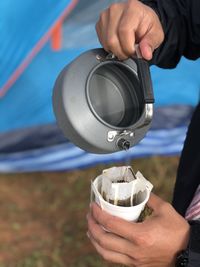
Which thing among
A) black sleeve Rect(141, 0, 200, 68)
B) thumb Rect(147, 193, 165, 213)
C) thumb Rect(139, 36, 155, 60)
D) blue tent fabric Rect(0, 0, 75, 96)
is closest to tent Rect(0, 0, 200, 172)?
blue tent fabric Rect(0, 0, 75, 96)

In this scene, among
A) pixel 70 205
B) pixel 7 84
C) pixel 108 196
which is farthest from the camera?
pixel 70 205

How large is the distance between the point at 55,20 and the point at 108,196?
3.51 feet

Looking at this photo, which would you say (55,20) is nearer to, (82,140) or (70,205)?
(70,205)

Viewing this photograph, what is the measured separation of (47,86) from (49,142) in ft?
0.86

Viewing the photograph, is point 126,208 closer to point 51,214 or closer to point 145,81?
point 145,81

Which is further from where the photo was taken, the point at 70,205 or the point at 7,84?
the point at 70,205

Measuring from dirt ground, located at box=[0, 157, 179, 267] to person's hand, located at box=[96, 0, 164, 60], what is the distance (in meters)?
1.03

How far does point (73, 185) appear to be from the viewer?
1.98m

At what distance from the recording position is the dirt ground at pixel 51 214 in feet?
5.52

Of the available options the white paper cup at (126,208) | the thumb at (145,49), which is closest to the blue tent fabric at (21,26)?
the thumb at (145,49)

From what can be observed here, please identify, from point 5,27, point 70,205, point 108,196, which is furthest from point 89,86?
point 70,205

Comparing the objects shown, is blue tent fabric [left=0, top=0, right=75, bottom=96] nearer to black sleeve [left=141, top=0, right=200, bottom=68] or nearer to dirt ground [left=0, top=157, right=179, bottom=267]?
dirt ground [left=0, top=157, right=179, bottom=267]

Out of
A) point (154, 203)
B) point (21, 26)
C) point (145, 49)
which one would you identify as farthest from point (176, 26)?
point (21, 26)

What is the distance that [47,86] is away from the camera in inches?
71.0
